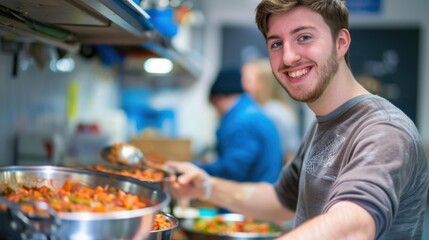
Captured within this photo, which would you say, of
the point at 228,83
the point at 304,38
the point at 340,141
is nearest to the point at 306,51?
the point at 304,38

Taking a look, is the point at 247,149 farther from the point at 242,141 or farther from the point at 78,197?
the point at 78,197

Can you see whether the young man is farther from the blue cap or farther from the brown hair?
the blue cap

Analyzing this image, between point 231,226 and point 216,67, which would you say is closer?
point 231,226

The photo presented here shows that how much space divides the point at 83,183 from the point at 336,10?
989 mm

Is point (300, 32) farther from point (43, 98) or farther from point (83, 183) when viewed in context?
point (43, 98)

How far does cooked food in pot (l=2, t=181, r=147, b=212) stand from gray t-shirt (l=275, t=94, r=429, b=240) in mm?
557

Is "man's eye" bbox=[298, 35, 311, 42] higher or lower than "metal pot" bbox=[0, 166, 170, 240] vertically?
higher

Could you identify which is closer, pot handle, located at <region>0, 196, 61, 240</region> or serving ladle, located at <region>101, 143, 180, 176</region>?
pot handle, located at <region>0, 196, 61, 240</region>

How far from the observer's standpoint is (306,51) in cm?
179

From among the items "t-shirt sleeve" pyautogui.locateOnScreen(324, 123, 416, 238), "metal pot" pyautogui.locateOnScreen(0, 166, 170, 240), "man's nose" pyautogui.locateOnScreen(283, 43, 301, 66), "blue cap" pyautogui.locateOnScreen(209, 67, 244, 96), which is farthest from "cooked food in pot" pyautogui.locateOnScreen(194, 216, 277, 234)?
"metal pot" pyautogui.locateOnScreen(0, 166, 170, 240)

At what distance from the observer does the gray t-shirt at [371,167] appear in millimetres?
1451

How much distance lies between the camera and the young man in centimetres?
143

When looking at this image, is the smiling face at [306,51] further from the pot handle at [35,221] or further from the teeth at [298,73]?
the pot handle at [35,221]

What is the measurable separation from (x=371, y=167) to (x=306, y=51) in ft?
1.60
